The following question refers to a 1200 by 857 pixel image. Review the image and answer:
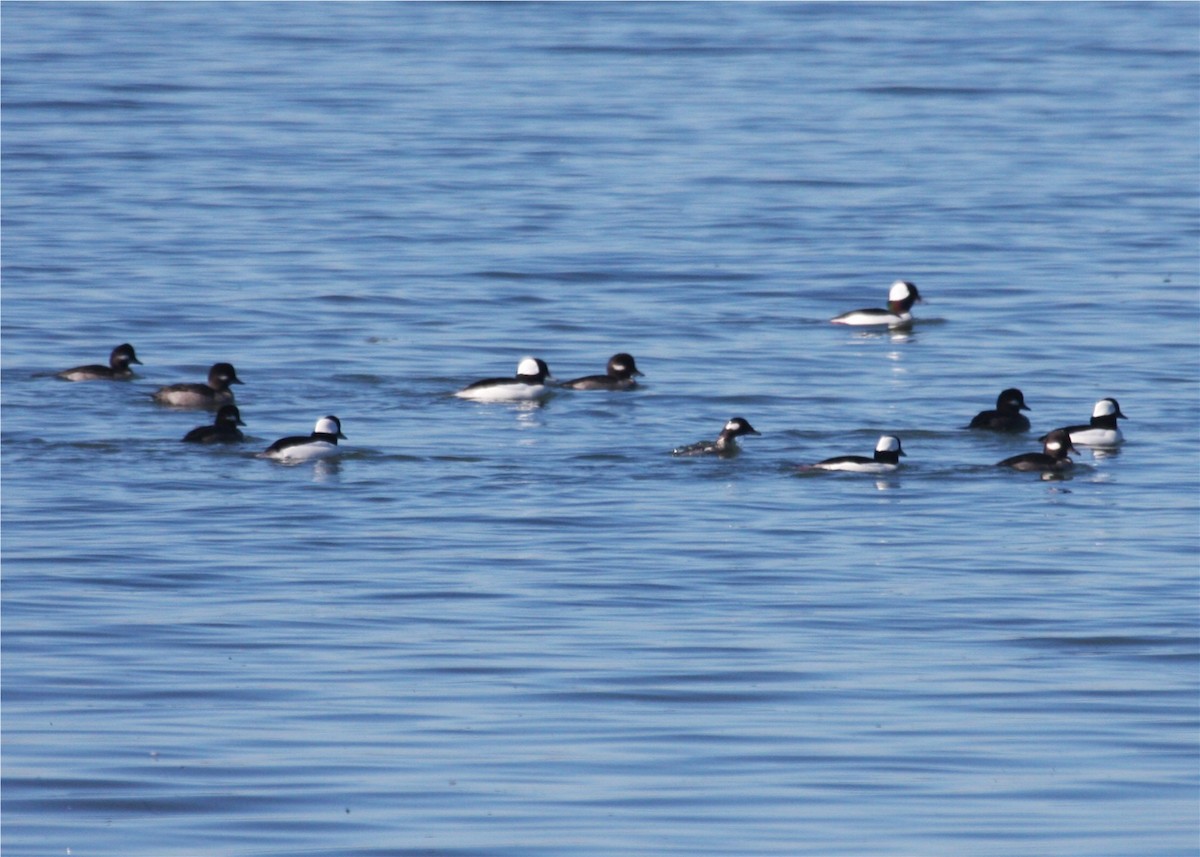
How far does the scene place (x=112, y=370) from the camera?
22.8 metres

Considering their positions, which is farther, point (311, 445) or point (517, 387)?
point (517, 387)

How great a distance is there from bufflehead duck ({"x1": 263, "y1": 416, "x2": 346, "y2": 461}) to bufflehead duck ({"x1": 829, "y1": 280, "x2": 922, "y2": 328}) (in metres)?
10.0

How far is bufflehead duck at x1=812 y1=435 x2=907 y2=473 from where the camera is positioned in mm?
18828

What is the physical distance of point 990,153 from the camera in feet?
147

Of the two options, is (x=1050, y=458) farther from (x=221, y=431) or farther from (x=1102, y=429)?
(x=221, y=431)

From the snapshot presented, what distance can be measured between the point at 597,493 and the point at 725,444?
185 cm

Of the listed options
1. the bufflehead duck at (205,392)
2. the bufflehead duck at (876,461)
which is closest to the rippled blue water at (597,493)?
the bufflehead duck at (876,461)

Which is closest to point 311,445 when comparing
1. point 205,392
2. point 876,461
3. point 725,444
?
point 205,392

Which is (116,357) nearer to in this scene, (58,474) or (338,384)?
(338,384)

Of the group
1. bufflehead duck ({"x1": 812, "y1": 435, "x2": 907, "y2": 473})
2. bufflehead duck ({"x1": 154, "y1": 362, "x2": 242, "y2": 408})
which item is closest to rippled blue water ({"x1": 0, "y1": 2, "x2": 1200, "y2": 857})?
bufflehead duck ({"x1": 812, "y1": 435, "x2": 907, "y2": 473})

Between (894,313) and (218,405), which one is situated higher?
(894,313)

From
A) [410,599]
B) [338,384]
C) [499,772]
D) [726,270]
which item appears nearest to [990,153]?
[726,270]

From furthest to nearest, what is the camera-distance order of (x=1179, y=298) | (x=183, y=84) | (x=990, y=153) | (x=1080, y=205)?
1. (x=183, y=84)
2. (x=990, y=153)
3. (x=1080, y=205)
4. (x=1179, y=298)

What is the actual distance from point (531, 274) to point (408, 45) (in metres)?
33.6
